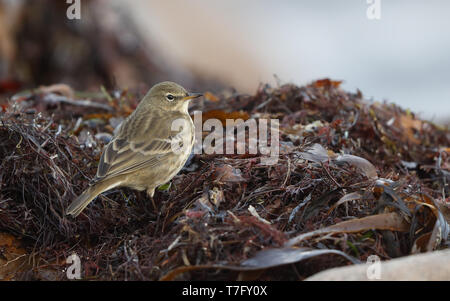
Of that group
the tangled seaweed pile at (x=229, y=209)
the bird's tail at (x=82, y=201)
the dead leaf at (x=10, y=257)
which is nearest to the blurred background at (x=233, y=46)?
the tangled seaweed pile at (x=229, y=209)

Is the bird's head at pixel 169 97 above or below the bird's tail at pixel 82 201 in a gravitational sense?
above

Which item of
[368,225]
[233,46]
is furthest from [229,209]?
[233,46]

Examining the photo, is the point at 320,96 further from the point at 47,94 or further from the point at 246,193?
the point at 47,94

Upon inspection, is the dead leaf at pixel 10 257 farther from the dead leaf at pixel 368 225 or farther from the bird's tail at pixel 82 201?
the dead leaf at pixel 368 225

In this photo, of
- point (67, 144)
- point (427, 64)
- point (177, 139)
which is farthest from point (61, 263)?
point (427, 64)

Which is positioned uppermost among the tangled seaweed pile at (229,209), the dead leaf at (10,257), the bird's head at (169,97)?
the bird's head at (169,97)

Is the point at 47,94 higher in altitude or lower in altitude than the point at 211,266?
higher
